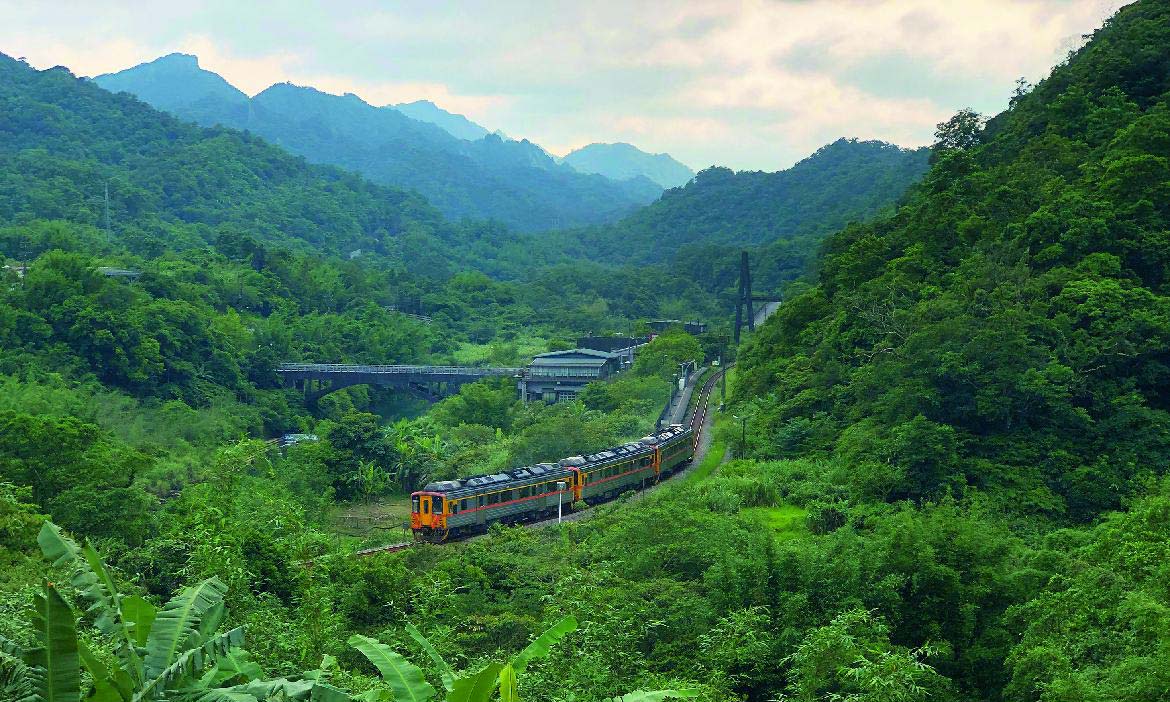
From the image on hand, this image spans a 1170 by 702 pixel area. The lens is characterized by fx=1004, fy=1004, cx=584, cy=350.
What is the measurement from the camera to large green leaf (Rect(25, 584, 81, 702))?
583 centimetres

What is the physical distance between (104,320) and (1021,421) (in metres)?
43.1

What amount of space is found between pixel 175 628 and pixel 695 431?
35817mm

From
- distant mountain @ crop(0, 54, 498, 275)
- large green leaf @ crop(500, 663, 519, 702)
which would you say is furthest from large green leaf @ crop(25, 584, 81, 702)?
distant mountain @ crop(0, 54, 498, 275)

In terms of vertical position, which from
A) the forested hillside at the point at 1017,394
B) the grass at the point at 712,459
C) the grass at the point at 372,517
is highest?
the forested hillside at the point at 1017,394

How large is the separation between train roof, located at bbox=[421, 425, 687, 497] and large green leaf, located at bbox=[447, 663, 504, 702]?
748 inches

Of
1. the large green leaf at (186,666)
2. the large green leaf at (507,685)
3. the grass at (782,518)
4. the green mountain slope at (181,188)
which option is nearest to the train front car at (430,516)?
the grass at (782,518)

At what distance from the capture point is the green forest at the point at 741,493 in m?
11.7

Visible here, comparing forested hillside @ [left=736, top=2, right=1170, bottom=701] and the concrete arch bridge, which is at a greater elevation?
forested hillside @ [left=736, top=2, right=1170, bottom=701]

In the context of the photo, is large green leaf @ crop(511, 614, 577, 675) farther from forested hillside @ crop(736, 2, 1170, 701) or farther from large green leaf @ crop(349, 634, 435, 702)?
forested hillside @ crop(736, 2, 1170, 701)

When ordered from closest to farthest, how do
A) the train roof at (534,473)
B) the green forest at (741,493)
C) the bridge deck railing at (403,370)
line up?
the green forest at (741,493) < the train roof at (534,473) < the bridge deck railing at (403,370)

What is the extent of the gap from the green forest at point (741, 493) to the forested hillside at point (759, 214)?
116 ft

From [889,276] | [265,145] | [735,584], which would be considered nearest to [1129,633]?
[735,584]

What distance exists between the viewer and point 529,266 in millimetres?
130875

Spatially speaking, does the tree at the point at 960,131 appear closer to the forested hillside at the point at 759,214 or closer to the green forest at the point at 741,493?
the green forest at the point at 741,493
